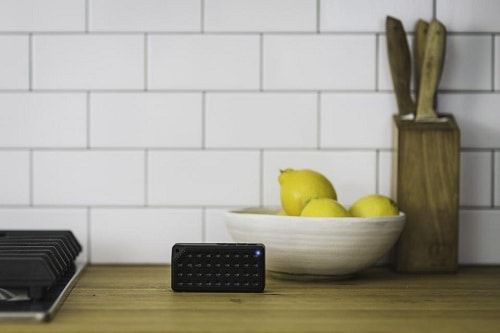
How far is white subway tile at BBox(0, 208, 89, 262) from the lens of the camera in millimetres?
1431

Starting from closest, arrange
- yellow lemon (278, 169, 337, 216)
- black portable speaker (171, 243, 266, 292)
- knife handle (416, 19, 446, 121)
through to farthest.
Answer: black portable speaker (171, 243, 266, 292) → yellow lemon (278, 169, 337, 216) → knife handle (416, 19, 446, 121)

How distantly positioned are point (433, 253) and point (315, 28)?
42 cm

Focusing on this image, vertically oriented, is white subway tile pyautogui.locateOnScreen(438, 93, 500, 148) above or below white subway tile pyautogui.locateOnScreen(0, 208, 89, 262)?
above

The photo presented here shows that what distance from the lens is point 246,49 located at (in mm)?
1423

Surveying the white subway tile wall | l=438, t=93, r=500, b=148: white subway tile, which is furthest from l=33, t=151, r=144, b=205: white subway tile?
l=438, t=93, r=500, b=148: white subway tile

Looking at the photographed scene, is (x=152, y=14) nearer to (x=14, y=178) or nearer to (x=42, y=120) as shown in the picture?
(x=42, y=120)

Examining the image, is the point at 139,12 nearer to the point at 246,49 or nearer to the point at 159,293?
the point at 246,49

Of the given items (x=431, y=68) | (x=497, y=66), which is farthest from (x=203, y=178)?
(x=497, y=66)

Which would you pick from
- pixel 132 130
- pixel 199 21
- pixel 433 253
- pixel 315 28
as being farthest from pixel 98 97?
pixel 433 253

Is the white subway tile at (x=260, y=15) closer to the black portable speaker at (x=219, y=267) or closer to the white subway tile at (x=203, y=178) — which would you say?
the white subway tile at (x=203, y=178)

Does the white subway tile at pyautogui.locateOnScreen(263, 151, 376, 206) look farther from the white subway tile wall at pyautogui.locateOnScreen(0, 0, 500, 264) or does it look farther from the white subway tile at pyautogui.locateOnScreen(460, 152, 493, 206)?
the white subway tile at pyautogui.locateOnScreen(460, 152, 493, 206)

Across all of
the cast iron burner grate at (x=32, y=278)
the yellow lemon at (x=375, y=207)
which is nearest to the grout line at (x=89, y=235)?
the cast iron burner grate at (x=32, y=278)

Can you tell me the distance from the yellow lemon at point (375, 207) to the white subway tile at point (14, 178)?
1.85 feet

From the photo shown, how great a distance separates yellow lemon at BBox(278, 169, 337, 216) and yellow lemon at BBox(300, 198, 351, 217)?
0.08 feet
